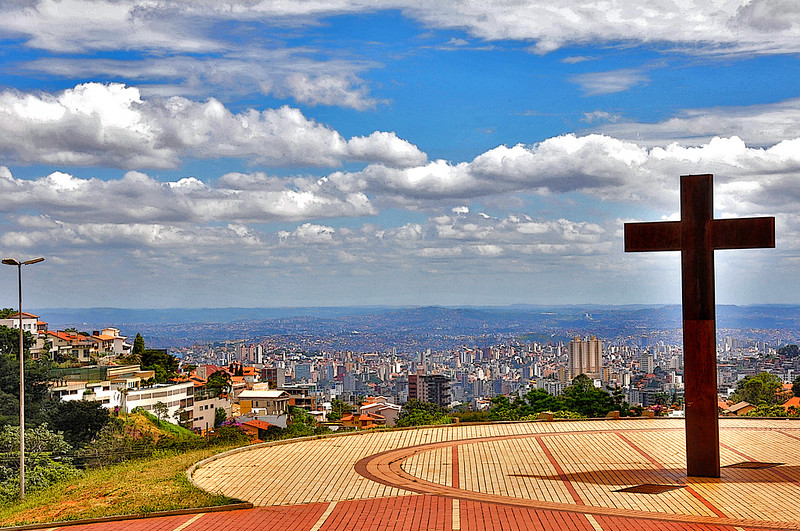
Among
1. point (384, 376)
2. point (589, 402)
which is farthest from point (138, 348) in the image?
point (589, 402)

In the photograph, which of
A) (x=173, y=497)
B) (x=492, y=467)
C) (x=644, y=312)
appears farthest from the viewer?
(x=644, y=312)

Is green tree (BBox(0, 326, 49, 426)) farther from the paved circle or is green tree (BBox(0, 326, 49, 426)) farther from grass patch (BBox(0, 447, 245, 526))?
the paved circle

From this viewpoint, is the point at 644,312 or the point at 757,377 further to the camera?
the point at 644,312

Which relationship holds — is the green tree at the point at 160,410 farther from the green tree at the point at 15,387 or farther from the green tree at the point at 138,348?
the green tree at the point at 138,348

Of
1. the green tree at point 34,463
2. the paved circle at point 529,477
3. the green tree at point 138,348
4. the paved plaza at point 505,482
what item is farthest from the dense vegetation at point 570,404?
the green tree at point 138,348

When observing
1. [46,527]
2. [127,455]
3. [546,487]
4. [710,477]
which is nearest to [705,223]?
[710,477]

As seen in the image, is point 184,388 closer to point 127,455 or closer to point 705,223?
point 127,455

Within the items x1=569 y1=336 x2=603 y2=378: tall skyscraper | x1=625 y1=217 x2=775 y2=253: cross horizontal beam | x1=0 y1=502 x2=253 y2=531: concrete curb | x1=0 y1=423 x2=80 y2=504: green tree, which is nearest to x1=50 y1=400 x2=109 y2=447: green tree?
x1=0 y1=423 x2=80 y2=504: green tree

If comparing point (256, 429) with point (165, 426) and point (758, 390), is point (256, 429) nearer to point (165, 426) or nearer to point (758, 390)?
point (165, 426)
